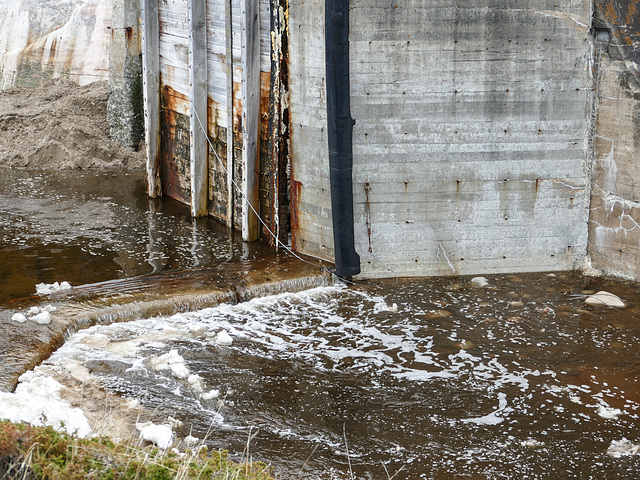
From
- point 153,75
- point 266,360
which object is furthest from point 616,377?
point 153,75

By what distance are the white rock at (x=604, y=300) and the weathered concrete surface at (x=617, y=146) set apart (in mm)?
598

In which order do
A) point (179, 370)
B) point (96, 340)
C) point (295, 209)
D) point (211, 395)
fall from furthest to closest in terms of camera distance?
1. point (295, 209)
2. point (96, 340)
3. point (179, 370)
4. point (211, 395)

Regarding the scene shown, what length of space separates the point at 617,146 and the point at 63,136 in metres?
9.57

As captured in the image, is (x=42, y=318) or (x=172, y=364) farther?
(x=42, y=318)

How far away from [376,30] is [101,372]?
15.8ft

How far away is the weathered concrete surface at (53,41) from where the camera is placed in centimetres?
1512

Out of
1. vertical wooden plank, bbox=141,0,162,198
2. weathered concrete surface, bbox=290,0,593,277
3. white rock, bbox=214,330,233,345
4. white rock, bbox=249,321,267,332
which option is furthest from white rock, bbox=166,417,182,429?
vertical wooden plank, bbox=141,0,162,198

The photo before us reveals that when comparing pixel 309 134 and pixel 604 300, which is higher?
pixel 309 134

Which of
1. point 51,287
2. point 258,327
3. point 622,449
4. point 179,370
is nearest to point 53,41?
point 51,287

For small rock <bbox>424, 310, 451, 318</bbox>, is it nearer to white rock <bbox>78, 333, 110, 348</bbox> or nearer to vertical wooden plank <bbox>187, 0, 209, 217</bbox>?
white rock <bbox>78, 333, 110, 348</bbox>

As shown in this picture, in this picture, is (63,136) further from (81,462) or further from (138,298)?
(81,462)

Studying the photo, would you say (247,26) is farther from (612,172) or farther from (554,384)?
(554,384)

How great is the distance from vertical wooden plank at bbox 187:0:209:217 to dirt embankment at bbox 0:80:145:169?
125 inches

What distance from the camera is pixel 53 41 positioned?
1536 centimetres
